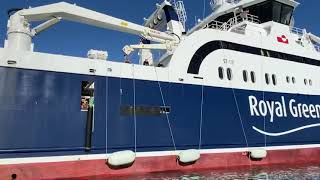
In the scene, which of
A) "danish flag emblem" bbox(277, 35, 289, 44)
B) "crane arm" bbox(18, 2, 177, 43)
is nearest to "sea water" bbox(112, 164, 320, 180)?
"crane arm" bbox(18, 2, 177, 43)

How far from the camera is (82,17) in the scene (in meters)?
11.1

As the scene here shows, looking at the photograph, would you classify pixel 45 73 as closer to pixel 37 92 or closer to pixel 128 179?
pixel 37 92

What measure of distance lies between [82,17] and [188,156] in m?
5.69

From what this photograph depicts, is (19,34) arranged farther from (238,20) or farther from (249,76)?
(238,20)

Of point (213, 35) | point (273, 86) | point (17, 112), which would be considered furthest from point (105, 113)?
point (273, 86)

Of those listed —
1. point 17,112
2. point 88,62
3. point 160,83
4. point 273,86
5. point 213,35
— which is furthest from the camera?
point 273,86

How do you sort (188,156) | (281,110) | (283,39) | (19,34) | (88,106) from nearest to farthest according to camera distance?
(19,34) < (88,106) < (188,156) < (281,110) < (283,39)

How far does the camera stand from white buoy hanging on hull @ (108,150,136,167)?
10133mm

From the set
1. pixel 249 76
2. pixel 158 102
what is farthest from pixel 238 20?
pixel 158 102

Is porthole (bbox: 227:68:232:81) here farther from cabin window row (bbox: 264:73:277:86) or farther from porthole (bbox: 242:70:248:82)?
cabin window row (bbox: 264:73:277:86)

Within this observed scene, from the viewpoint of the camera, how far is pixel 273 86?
47.4ft

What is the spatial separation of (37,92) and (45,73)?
23.3 inches

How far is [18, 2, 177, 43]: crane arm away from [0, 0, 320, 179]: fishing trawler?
0.03m

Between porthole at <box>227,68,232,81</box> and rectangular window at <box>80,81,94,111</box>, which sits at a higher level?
porthole at <box>227,68,232,81</box>
